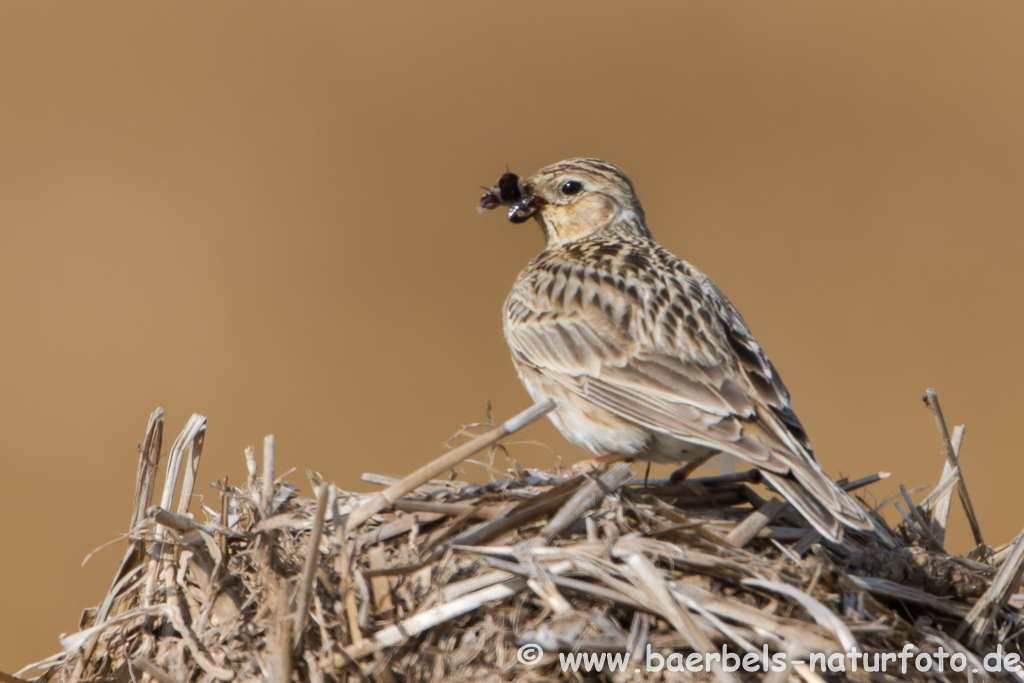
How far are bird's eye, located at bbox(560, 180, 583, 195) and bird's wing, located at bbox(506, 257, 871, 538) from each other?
3.14 feet

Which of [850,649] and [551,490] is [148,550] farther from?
[850,649]

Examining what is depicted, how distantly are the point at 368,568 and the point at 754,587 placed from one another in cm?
111

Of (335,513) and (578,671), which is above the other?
(335,513)

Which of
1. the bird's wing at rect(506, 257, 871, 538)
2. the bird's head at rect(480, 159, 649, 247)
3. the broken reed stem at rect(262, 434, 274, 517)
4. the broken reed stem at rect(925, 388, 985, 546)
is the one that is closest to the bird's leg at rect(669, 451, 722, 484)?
the bird's wing at rect(506, 257, 871, 538)

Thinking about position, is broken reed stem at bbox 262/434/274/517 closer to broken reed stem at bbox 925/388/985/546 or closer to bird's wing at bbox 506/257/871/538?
bird's wing at bbox 506/257/871/538

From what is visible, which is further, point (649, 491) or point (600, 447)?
point (600, 447)

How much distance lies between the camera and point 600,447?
399 centimetres

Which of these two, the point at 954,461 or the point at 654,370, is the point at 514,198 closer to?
the point at 654,370

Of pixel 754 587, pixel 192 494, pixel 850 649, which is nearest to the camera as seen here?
pixel 850 649

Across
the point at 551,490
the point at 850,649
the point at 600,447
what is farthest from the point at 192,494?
the point at 850,649

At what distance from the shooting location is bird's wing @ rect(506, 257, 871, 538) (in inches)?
131

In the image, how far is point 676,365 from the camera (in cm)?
377

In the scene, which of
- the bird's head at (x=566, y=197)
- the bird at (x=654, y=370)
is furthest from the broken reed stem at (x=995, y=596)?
the bird's head at (x=566, y=197)

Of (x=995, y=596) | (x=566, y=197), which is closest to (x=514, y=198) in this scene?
→ (x=566, y=197)
